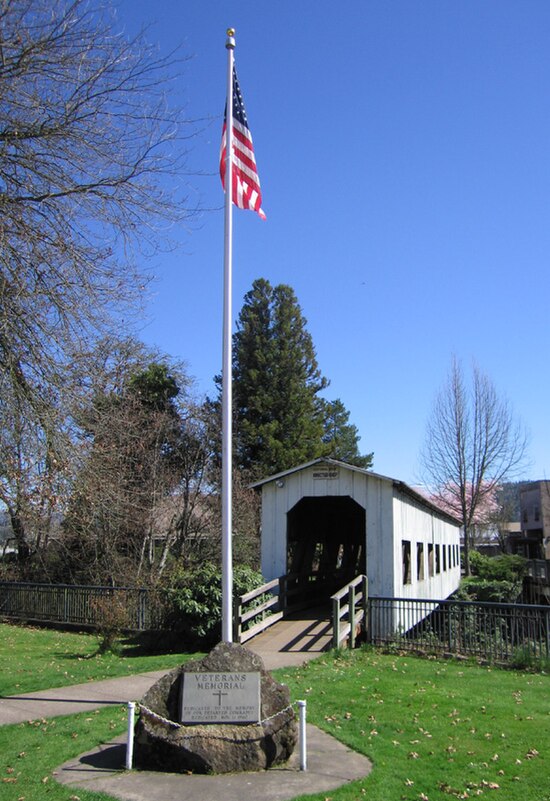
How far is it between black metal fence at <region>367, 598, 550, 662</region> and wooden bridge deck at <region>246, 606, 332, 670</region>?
51.5 inches

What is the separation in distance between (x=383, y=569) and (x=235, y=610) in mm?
4372

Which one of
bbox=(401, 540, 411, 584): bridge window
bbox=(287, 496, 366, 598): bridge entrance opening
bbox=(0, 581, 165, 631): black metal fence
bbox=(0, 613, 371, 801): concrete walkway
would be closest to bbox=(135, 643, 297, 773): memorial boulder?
bbox=(0, 613, 371, 801): concrete walkway

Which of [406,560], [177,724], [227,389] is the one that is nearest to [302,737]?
[177,724]

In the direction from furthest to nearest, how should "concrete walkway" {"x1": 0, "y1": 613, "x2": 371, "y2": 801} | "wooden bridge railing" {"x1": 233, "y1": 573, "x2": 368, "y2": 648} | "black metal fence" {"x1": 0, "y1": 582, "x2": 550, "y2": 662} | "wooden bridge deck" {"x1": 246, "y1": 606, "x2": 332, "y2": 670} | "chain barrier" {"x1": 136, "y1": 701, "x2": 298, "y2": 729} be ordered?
"wooden bridge railing" {"x1": 233, "y1": 573, "x2": 368, "y2": 648}
"black metal fence" {"x1": 0, "y1": 582, "x2": 550, "y2": 662}
"wooden bridge deck" {"x1": 246, "y1": 606, "x2": 332, "y2": 670}
"chain barrier" {"x1": 136, "y1": 701, "x2": 298, "y2": 729}
"concrete walkway" {"x1": 0, "y1": 613, "x2": 371, "y2": 801}

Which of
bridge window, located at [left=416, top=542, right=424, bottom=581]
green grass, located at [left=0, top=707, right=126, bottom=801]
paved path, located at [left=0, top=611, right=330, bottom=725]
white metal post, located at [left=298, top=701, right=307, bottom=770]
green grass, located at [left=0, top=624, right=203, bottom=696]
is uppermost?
bridge window, located at [left=416, top=542, right=424, bottom=581]

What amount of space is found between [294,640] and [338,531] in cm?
1066

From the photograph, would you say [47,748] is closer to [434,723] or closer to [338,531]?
[434,723]

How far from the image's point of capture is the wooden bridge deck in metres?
13.8

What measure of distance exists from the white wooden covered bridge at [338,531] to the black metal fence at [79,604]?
3.15 meters

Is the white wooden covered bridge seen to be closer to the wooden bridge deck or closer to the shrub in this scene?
the wooden bridge deck

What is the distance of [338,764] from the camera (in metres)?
7.27

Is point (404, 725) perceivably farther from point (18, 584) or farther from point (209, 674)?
point (18, 584)

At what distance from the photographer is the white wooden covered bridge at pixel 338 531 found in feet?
58.2

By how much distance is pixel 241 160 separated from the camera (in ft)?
33.2
